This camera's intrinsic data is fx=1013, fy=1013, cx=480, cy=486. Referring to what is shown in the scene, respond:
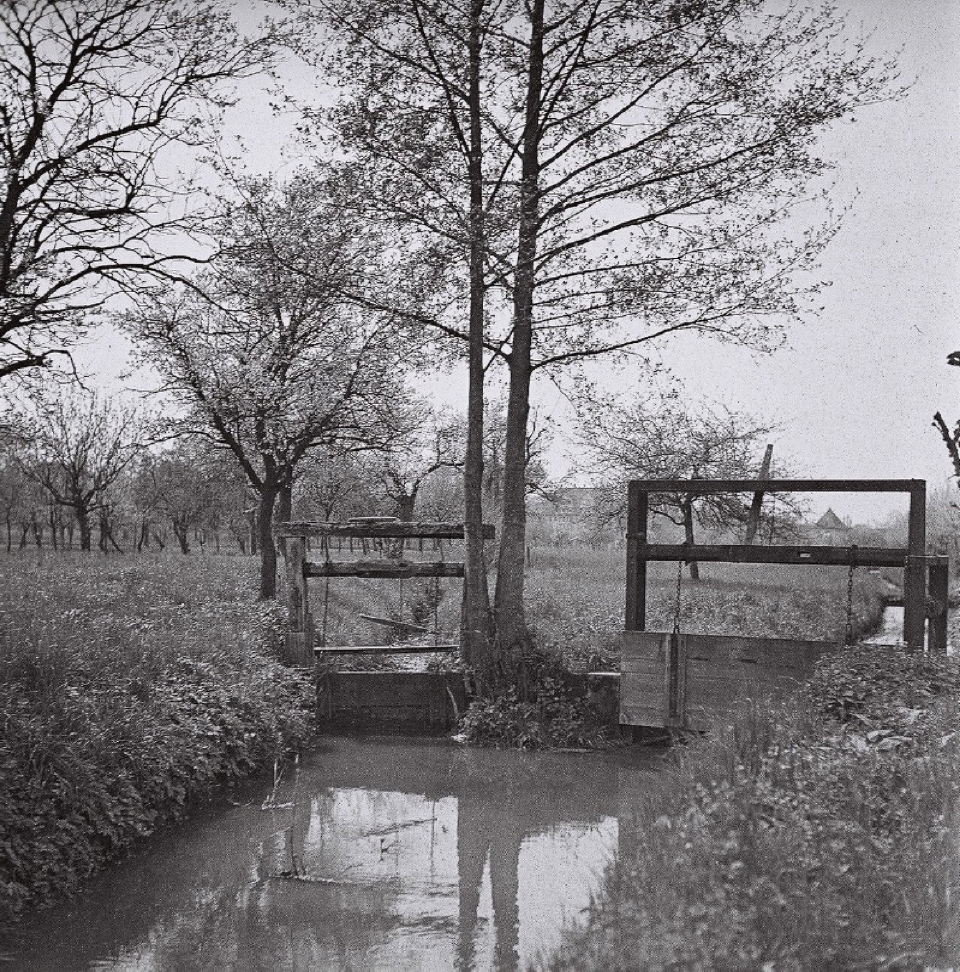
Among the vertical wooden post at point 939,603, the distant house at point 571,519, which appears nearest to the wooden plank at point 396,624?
the vertical wooden post at point 939,603

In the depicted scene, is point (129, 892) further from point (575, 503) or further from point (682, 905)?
point (575, 503)

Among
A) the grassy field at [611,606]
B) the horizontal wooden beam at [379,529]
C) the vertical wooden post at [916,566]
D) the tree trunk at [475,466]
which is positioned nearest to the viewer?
the vertical wooden post at [916,566]

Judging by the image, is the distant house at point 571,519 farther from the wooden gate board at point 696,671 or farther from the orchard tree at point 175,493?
the wooden gate board at point 696,671

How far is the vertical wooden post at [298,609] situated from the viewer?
13.4 metres

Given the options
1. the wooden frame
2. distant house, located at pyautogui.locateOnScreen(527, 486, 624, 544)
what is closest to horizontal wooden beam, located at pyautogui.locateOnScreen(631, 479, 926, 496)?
the wooden frame

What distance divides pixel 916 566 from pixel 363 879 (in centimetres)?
664

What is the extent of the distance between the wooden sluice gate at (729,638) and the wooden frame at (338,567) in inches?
105

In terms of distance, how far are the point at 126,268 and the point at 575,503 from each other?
142 ft

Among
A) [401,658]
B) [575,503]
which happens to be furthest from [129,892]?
[575,503]

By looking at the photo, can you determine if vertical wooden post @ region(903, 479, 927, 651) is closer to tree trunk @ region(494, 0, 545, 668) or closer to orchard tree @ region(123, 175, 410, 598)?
tree trunk @ region(494, 0, 545, 668)

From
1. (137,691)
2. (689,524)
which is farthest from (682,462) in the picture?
(137,691)

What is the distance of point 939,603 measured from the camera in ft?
37.1

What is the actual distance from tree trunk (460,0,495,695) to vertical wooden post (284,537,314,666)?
80.9 inches

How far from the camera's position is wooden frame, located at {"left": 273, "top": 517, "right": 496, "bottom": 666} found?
1341cm
